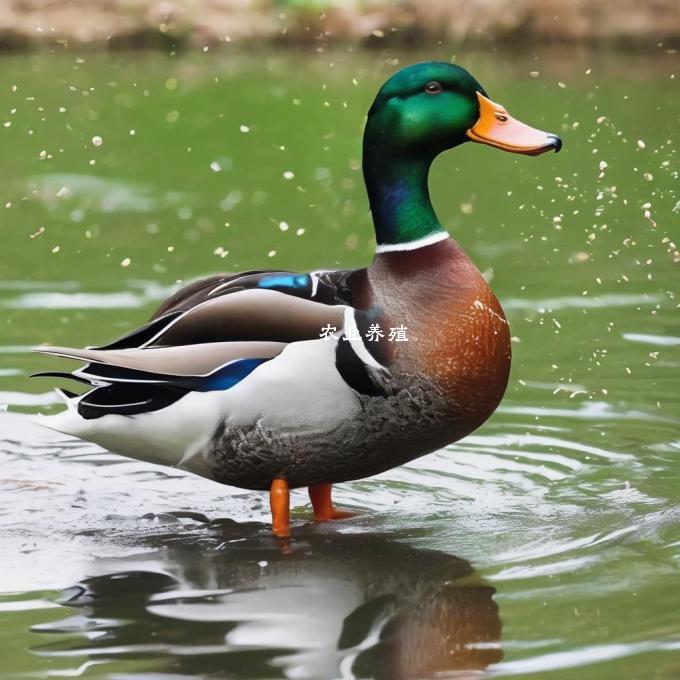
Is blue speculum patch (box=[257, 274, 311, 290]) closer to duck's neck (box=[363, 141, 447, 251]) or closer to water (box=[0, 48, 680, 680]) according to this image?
duck's neck (box=[363, 141, 447, 251])

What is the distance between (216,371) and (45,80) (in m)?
A: 12.1

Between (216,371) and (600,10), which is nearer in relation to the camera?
(216,371)

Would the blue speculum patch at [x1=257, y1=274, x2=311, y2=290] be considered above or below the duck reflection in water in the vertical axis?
above

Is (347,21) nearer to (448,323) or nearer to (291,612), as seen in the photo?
(448,323)

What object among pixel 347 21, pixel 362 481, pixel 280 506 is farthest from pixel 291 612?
pixel 347 21

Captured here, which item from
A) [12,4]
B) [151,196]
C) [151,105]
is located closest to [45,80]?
[151,105]

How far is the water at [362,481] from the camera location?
4.15 meters

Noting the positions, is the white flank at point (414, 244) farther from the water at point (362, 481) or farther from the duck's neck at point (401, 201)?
the water at point (362, 481)

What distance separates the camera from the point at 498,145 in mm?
5078

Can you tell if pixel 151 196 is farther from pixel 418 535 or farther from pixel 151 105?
pixel 418 535

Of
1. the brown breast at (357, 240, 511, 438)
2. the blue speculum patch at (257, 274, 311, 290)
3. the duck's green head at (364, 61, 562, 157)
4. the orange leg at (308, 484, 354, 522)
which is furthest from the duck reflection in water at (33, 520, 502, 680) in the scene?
the duck's green head at (364, 61, 562, 157)

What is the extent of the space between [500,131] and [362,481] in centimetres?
145

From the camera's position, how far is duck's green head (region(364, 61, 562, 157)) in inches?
197

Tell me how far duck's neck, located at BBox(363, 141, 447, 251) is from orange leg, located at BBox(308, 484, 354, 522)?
2.73 feet
